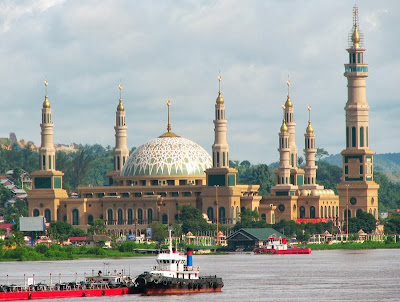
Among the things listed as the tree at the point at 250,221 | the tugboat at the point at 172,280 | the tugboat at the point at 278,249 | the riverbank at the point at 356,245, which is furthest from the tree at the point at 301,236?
the tugboat at the point at 172,280

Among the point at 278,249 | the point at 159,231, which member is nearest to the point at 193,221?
the point at 159,231

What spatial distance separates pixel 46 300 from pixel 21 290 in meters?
2.36

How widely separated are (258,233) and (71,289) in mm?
76229

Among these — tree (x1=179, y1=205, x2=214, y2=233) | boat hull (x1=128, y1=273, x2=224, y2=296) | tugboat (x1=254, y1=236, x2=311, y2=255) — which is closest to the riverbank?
tugboat (x1=254, y1=236, x2=311, y2=255)

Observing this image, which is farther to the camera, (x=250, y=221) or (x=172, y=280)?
(x=250, y=221)

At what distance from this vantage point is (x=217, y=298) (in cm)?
10494

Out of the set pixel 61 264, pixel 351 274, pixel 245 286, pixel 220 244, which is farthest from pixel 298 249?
pixel 245 286

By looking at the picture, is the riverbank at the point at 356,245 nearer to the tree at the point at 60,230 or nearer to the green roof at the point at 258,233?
the green roof at the point at 258,233

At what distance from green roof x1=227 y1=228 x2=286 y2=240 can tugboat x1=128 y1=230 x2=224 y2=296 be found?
229ft

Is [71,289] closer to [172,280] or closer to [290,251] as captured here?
[172,280]

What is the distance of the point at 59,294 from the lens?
10538 centimetres

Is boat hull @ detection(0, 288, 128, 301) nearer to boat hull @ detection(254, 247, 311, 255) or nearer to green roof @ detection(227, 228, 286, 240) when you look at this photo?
boat hull @ detection(254, 247, 311, 255)

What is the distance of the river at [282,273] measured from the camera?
10619cm

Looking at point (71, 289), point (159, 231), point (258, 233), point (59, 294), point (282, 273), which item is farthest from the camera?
point (159, 231)
